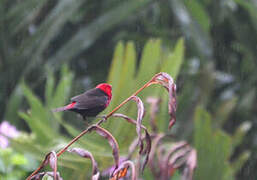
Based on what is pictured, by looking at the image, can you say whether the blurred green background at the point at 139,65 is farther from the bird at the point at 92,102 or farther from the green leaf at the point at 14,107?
the bird at the point at 92,102

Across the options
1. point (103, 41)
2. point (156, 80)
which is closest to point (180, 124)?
point (103, 41)

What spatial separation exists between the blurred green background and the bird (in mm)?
796

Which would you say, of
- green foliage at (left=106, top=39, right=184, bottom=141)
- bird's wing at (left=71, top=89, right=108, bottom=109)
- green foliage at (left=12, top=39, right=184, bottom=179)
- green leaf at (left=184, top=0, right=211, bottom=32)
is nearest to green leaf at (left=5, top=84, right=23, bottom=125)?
green foliage at (left=12, top=39, right=184, bottom=179)

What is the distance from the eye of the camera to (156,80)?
0.59 metres

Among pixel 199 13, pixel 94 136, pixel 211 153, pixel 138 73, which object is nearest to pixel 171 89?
pixel 94 136

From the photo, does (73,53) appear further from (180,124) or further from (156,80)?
(156,80)

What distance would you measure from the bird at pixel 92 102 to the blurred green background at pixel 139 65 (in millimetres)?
796

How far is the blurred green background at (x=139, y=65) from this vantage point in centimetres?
168

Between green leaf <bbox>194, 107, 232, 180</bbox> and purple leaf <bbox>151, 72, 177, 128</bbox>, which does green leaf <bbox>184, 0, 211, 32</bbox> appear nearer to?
green leaf <bbox>194, 107, 232, 180</bbox>

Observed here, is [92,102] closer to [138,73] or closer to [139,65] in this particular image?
[138,73]

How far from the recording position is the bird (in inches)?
24.2

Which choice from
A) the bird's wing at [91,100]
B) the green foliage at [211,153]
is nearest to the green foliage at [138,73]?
the green foliage at [211,153]

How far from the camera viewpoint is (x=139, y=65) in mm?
1850

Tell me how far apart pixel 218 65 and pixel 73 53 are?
98cm
